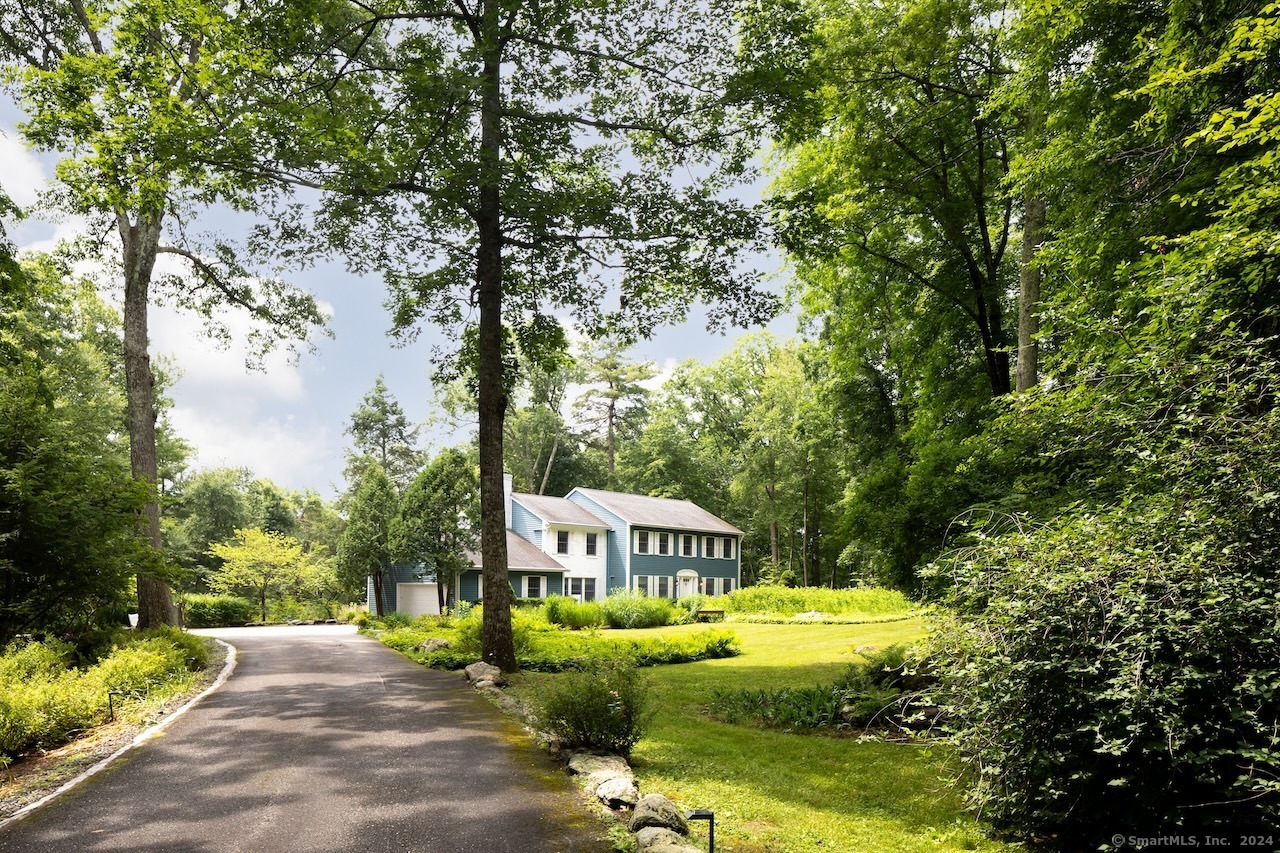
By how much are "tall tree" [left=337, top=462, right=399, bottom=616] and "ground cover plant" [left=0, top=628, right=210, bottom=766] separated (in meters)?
15.3

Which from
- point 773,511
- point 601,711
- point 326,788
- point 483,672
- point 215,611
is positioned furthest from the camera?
point 773,511

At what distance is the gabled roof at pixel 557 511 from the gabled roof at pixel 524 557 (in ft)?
4.95

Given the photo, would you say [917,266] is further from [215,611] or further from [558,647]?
[215,611]

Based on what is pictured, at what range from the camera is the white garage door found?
1266 inches

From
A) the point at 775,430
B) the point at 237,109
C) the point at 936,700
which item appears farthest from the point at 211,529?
the point at 936,700

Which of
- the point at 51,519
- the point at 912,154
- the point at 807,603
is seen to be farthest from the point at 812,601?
the point at 51,519

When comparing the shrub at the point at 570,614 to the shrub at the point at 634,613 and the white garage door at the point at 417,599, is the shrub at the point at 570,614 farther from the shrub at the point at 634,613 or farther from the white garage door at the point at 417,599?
the white garage door at the point at 417,599

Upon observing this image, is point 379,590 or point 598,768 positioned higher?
point 598,768

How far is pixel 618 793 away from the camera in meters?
6.18

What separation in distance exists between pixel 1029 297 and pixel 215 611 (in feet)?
114

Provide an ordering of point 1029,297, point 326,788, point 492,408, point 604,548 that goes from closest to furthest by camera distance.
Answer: point 326,788
point 1029,297
point 492,408
point 604,548

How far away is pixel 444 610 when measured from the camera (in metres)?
26.7

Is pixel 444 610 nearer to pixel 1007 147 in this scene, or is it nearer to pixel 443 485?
pixel 443 485

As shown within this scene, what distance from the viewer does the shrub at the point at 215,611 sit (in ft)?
105
